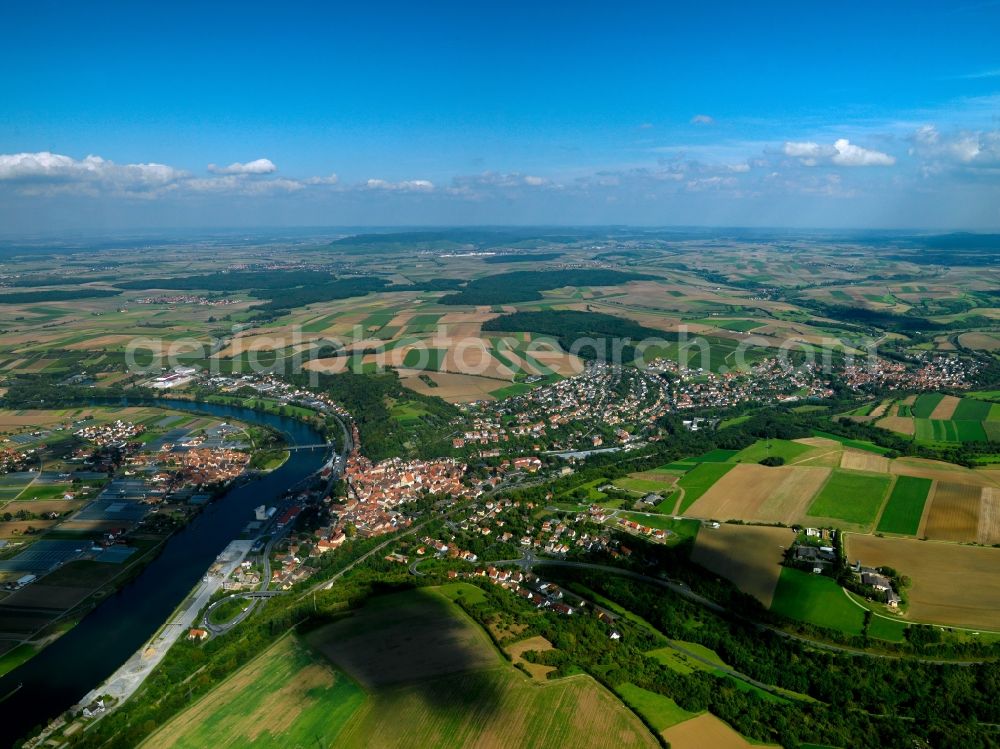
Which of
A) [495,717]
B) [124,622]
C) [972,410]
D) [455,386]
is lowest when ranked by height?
[124,622]

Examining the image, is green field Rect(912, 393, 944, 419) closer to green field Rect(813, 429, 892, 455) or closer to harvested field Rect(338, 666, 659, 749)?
green field Rect(813, 429, 892, 455)

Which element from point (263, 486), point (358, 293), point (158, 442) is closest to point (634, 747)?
point (263, 486)

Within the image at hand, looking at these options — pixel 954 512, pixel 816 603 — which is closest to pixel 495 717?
pixel 816 603

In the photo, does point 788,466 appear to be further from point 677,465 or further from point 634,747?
point 634,747

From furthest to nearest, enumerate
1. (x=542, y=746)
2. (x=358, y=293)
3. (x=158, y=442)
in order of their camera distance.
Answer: (x=358, y=293) → (x=158, y=442) → (x=542, y=746)

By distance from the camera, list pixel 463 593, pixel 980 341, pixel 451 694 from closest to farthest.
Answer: pixel 451 694, pixel 463 593, pixel 980 341

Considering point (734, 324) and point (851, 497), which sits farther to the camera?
point (734, 324)

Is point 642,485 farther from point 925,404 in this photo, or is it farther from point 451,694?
point 925,404
